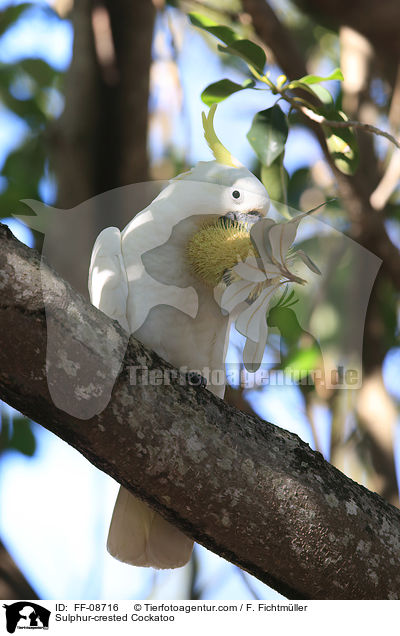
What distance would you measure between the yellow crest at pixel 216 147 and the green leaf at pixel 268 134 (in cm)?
7

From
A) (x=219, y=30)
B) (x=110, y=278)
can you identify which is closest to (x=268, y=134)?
(x=219, y=30)

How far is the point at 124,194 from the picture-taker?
7.68ft

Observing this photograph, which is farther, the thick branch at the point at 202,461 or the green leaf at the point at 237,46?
the green leaf at the point at 237,46

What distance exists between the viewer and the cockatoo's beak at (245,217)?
1514mm

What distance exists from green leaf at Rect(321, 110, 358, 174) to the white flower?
27cm

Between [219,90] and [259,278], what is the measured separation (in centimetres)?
47

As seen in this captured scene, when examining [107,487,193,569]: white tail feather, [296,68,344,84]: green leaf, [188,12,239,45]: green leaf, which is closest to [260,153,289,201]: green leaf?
[296,68,344,84]: green leaf

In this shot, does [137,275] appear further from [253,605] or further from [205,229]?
[253,605]

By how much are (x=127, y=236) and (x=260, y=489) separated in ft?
2.35

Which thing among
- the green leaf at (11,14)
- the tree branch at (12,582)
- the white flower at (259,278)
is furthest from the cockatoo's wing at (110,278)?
the green leaf at (11,14)

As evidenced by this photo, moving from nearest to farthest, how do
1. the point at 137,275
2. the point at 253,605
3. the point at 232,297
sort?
the point at 253,605
the point at 232,297
the point at 137,275

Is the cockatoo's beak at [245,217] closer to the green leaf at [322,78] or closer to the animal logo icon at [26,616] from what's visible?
the green leaf at [322,78]

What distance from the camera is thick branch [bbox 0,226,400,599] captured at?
115 cm

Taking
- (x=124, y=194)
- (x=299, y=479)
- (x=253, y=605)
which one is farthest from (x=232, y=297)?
(x=124, y=194)
